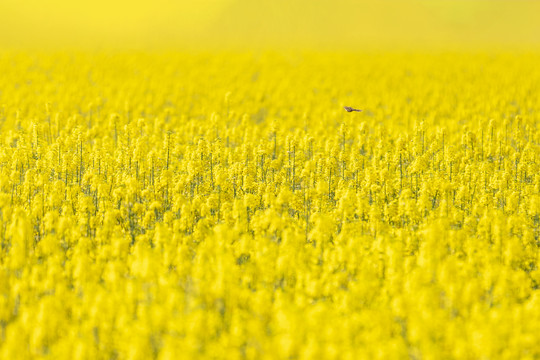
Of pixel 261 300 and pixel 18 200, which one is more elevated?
pixel 18 200

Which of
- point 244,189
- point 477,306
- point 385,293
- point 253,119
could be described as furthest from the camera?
point 253,119

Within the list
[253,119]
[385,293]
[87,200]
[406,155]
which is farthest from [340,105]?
[385,293]

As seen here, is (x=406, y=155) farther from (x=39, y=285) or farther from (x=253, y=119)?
(x=39, y=285)

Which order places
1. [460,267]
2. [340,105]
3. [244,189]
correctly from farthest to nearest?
[340,105], [244,189], [460,267]

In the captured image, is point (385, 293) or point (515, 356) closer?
point (515, 356)

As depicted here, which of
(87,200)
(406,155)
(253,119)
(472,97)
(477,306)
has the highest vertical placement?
(472,97)

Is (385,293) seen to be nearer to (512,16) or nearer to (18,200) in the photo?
(18,200)
